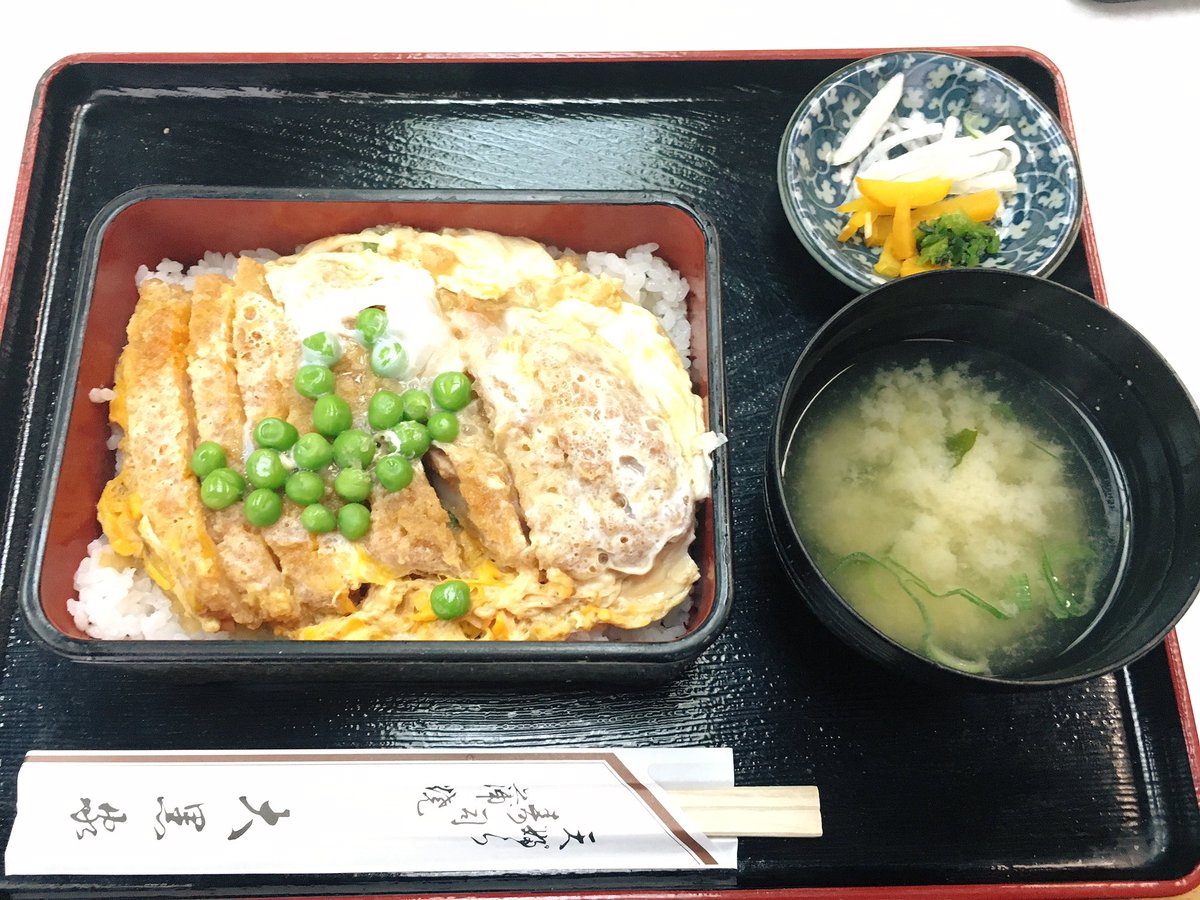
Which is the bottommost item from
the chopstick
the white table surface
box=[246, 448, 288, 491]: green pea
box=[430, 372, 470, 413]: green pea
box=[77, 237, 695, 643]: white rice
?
the chopstick

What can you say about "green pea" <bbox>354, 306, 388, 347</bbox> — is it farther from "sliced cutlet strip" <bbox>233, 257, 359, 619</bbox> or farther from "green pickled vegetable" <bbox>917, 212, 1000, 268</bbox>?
"green pickled vegetable" <bbox>917, 212, 1000, 268</bbox>

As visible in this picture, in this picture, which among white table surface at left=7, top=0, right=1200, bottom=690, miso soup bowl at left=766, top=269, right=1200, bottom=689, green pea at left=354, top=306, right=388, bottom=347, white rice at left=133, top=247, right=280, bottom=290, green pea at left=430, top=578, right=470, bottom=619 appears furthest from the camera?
white table surface at left=7, top=0, right=1200, bottom=690

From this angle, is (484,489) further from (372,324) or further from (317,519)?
(372,324)

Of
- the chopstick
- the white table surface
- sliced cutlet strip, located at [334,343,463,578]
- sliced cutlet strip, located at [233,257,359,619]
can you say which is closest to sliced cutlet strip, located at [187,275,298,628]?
sliced cutlet strip, located at [233,257,359,619]

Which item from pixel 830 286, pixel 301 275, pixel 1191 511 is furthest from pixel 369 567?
pixel 1191 511

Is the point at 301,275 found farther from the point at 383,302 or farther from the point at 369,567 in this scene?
the point at 369,567

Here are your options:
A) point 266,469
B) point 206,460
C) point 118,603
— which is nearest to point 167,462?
point 206,460
